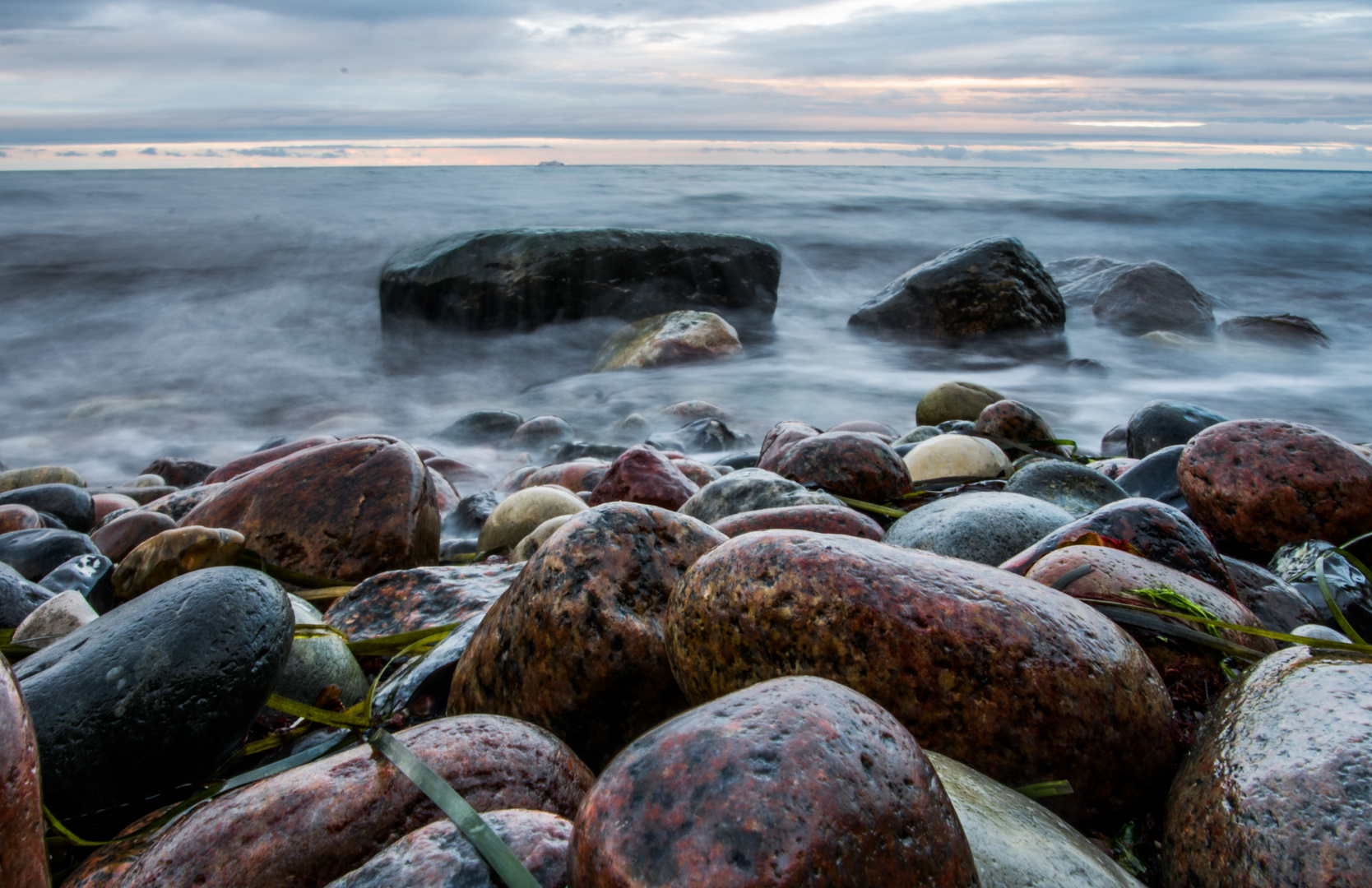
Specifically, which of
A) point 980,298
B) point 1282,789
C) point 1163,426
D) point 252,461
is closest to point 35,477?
point 252,461

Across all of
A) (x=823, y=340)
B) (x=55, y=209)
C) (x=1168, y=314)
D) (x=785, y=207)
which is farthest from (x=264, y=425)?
(x=785, y=207)

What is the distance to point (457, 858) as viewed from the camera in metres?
1.06

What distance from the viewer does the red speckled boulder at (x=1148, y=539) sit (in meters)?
2.10

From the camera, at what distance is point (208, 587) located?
1.64m

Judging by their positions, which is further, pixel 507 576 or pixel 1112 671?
pixel 507 576

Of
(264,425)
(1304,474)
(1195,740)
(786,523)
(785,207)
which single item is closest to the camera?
(1195,740)

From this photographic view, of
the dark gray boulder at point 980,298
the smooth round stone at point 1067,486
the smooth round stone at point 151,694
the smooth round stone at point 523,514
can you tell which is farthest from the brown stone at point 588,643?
the dark gray boulder at point 980,298

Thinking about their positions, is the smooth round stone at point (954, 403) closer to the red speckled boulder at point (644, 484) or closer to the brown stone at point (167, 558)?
the red speckled boulder at point (644, 484)

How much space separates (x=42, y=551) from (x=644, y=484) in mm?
2350

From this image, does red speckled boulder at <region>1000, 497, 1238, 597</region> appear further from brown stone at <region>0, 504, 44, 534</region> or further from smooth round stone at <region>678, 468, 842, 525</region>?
brown stone at <region>0, 504, 44, 534</region>

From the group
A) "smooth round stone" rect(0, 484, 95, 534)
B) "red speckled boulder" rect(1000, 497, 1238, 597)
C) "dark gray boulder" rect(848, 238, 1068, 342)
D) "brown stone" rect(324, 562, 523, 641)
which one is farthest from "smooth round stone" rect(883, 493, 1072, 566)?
"dark gray boulder" rect(848, 238, 1068, 342)

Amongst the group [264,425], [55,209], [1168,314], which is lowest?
[264,425]

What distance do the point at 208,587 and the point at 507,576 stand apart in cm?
120

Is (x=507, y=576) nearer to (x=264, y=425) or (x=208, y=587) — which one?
(x=208, y=587)
